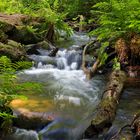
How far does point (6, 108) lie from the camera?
20.4 feet

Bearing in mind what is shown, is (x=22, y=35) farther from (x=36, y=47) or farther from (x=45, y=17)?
(x=45, y=17)

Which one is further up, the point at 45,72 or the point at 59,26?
the point at 59,26

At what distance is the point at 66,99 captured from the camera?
27.1 feet

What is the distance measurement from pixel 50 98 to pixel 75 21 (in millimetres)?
12610

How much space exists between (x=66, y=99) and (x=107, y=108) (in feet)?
5.66

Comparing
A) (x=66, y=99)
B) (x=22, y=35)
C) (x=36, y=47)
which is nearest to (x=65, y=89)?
(x=66, y=99)

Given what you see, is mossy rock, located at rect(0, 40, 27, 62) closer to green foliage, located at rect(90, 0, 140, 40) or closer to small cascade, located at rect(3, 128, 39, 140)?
green foliage, located at rect(90, 0, 140, 40)

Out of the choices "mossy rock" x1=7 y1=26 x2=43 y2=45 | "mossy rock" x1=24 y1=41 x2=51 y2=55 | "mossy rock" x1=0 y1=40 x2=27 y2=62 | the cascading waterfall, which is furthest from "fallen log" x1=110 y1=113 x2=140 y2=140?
"mossy rock" x1=7 y1=26 x2=43 y2=45

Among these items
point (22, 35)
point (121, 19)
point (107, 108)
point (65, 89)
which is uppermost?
point (121, 19)

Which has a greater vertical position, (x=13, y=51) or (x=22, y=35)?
(x=22, y=35)

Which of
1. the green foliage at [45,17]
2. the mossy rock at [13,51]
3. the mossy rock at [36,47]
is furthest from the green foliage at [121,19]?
the green foliage at [45,17]

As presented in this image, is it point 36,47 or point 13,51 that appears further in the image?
point 36,47

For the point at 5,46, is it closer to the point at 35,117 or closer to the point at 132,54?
the point at 132,54

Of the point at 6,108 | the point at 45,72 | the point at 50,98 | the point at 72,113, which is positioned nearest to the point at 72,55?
the point at 45,72
